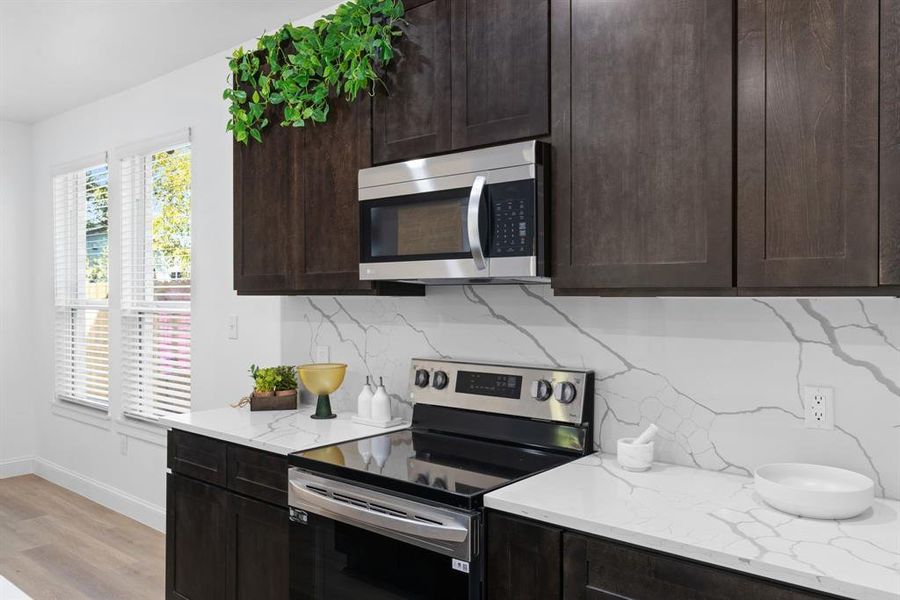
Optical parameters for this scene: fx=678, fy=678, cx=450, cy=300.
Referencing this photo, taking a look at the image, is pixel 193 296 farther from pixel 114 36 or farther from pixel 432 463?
pixel 432 463

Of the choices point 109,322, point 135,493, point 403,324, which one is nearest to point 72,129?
point 109,322

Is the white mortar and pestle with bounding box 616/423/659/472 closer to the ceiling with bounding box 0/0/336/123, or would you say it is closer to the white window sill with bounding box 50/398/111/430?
the ceiling with bounding box 0/0/336/123

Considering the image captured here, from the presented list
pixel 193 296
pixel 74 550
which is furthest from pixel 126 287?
pixel 74 550

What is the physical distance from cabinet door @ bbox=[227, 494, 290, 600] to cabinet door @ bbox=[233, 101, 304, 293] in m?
0.89

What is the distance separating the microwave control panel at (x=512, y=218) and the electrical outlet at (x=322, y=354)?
1.36 m

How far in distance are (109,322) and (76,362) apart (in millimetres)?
701

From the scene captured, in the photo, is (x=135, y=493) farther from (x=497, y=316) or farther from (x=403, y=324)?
(x=497, y=316)

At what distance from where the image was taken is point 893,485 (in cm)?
167

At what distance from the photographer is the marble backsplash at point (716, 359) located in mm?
1708

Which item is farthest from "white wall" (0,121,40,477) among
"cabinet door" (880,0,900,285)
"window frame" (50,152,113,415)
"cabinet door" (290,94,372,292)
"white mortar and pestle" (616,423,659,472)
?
"cabinet door" (880,0,900,285)

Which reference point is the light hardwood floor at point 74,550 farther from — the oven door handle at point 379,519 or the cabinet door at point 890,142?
the cabinet door at point 890,142

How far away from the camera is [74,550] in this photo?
12.6ft

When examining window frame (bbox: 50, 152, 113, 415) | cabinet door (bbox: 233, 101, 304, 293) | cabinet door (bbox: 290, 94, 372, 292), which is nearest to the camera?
cabinet door (bbox: 290, 94, 372, 292)

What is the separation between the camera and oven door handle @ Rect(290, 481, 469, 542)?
1734 millimetres
